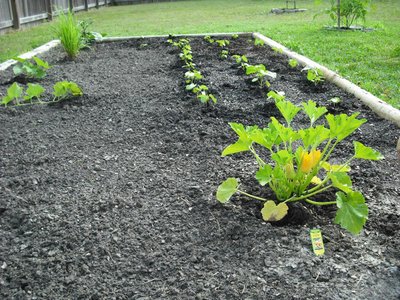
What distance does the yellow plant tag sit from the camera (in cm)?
169

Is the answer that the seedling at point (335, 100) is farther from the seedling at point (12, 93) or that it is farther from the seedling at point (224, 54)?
the seedling at point (12, 93)

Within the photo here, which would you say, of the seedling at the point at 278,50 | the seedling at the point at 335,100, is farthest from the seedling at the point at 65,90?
the seedling at the point at 278,50

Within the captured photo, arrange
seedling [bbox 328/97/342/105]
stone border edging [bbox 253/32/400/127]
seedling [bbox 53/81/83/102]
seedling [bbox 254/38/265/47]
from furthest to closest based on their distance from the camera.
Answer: seedling [bbox 254/38/265/47] → seedling [bbox 53/81/83/102] → seedling [bbox 328/97/342/105] → stone border edging [bbox 253/32/400/127]

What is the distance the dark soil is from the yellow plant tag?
0.03 metres

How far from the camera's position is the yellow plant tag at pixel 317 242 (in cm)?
169

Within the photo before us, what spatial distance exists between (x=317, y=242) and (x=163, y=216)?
2.08 ft

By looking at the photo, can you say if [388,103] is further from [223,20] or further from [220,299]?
[223,20]

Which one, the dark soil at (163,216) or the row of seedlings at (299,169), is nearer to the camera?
the dark soil at (163,216)

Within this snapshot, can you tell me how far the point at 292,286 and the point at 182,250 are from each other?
1.40 ft

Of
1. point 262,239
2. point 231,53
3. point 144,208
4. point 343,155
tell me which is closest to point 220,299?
point 262,239

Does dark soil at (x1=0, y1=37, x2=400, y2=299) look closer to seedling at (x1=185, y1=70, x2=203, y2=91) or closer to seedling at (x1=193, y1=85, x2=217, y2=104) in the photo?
seedling at (x1=193, y1=85, x2=217, y2=104)

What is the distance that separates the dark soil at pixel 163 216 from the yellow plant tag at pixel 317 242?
3 centimetres

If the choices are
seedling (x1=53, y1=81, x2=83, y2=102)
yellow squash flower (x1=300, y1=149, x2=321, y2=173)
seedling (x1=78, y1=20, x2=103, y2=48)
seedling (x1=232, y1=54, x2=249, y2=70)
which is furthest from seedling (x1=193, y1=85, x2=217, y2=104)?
seedling (x1=78, y1=20, x2=103, y2=48)

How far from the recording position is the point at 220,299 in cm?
148
